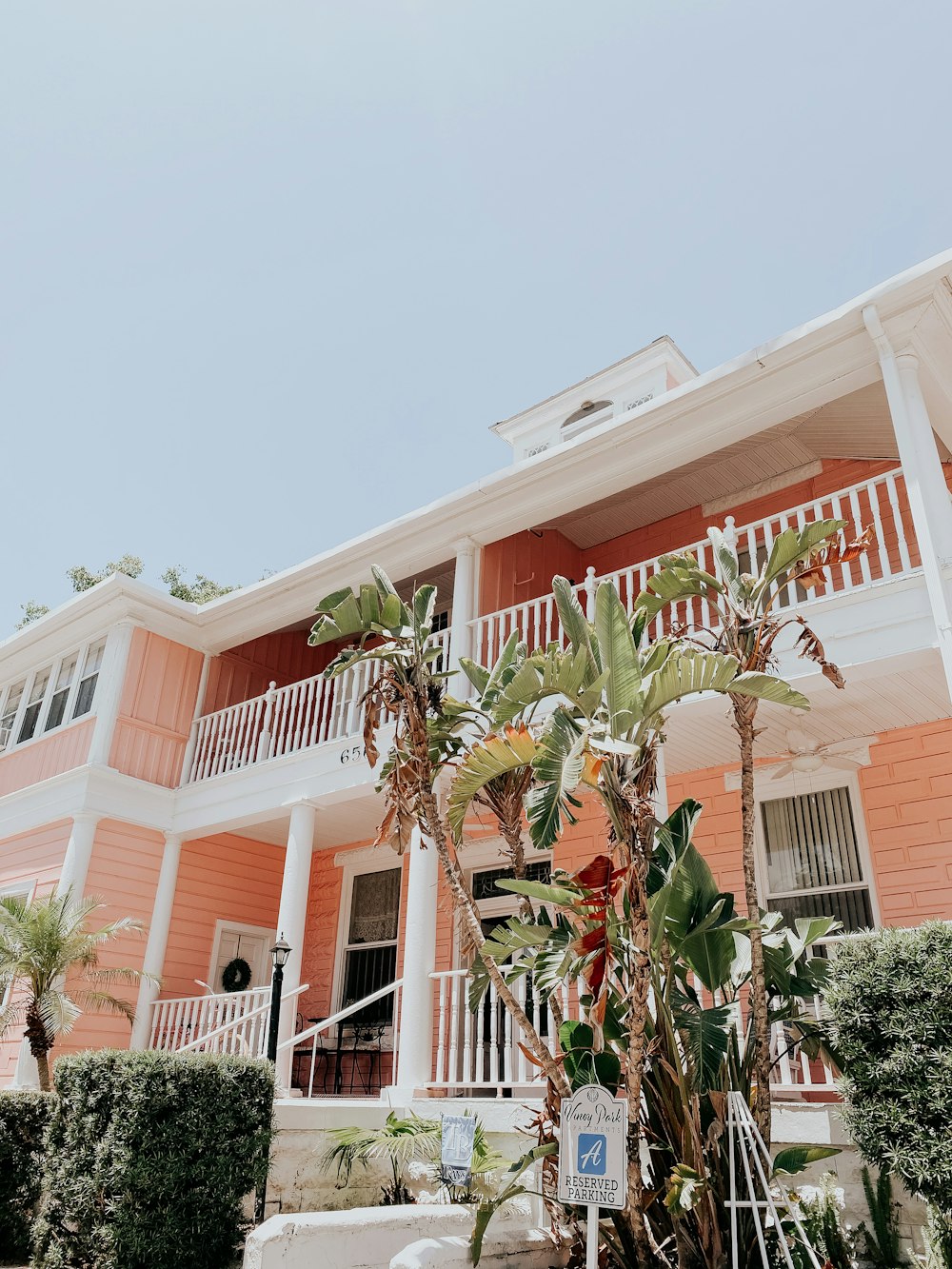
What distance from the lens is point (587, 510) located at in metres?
10.9

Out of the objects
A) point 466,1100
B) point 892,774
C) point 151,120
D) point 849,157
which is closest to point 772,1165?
point 466,1100

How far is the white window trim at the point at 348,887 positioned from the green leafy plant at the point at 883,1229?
7340 mm

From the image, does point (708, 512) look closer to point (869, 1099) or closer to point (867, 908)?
point (867, 908)

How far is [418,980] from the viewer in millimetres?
7961

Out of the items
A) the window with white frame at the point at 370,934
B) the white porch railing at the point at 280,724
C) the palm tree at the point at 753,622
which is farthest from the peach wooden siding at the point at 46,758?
the palm tree at the point at 753,622

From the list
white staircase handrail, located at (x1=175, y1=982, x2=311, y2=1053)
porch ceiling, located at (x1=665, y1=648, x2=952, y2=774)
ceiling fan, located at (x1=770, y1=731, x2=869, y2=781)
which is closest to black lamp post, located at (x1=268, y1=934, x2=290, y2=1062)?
white staircase handrail, located at (x1=175, y1=982, x2=311, y2=1053)

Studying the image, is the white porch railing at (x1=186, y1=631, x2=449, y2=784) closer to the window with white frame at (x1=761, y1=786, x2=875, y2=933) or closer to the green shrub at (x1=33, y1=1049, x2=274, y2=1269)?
the window with white frame at (x1=761, y1=786, x2=875, y2=933)

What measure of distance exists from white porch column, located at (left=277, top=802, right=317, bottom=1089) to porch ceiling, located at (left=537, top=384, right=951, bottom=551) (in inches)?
183

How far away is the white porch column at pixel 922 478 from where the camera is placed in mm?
6004

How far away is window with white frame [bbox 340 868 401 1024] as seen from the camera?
1155 cm

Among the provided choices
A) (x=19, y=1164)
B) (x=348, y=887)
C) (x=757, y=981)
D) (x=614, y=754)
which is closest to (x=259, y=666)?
(x=348, y=887)

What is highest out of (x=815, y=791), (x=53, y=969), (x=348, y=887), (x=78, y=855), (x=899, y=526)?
(x=899, y=526)

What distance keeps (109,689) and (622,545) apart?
671 centimetres

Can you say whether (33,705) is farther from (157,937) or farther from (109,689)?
(157,937)
